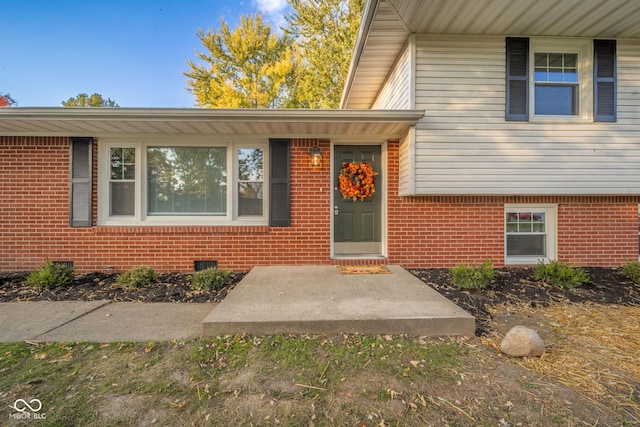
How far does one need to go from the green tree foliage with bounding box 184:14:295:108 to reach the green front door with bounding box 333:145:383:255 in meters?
10.7

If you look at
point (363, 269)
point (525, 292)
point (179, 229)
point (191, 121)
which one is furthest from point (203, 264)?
point (525, 292)

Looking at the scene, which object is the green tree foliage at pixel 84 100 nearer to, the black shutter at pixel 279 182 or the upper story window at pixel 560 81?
the black shutter at pixel 279 182

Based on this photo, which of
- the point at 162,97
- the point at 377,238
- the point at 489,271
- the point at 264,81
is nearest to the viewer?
the point at 489,271

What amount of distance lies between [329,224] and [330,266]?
2.27ft

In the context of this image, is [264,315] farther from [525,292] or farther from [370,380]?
[525,292]

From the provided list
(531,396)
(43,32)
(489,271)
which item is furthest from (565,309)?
(43,32)

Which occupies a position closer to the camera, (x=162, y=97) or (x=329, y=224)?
(x=329, y=224)

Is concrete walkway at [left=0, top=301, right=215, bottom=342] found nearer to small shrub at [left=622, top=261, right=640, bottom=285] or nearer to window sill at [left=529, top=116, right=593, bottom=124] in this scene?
window sill at [left=529, top=116, right=593, bottom=124]

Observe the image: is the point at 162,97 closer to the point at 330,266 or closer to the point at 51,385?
the point at 330,266

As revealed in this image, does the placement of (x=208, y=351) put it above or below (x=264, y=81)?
below

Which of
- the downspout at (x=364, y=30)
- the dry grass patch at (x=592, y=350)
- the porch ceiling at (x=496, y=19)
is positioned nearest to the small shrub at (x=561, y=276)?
the dry grass patch at (x=592, y=350)

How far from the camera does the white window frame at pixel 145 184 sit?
14.9ft

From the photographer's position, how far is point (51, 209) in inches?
174

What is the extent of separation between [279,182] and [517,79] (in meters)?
4.00
